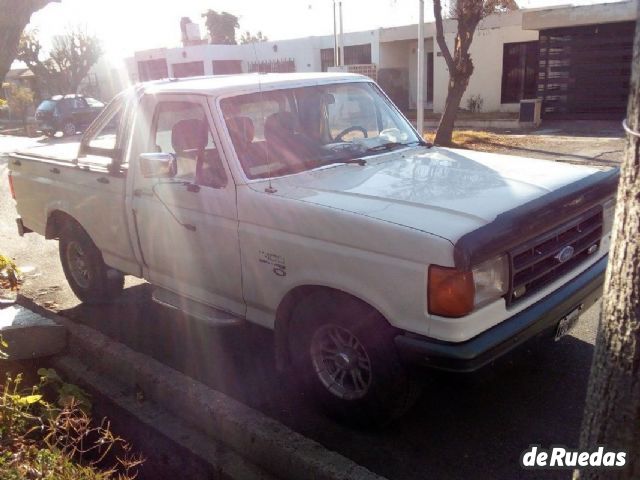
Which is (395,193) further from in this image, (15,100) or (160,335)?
(15,100)

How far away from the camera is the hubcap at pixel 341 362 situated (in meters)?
3.24

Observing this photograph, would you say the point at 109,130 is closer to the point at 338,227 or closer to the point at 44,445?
the point at 44,445

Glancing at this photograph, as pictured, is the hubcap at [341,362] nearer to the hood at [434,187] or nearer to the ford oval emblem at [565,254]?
the hood at [434,187]

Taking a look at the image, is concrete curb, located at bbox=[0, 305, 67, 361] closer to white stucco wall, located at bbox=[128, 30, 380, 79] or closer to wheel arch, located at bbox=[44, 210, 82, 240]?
wheel arch, located at bbox=[44, 210, 82, 240]

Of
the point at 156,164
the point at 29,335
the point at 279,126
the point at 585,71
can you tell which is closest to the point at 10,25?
the point at 156,164

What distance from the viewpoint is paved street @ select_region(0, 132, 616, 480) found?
10.2 feet

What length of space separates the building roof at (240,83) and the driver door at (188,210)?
89 millimetres

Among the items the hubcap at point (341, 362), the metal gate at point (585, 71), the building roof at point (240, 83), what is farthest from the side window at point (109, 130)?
the metal gate at point (585, 71)

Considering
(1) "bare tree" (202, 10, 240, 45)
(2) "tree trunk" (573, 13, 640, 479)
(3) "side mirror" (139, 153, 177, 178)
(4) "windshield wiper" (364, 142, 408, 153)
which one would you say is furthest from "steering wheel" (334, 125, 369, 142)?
(1) "bare tree" (202, 10, 240, 45)

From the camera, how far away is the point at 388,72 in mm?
25281

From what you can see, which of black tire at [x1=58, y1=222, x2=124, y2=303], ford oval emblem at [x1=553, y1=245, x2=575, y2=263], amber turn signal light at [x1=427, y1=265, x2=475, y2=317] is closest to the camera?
amber turn signal light at [x1=427, y1=265, x2=475, y2=317]

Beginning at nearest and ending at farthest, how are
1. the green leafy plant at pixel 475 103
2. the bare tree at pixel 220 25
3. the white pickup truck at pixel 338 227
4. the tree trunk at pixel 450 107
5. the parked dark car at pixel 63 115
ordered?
1. the white pickup truck at pixel 338 227
2. the tree trunk at pixel 450 107
3. the green leafy plant at pixel 475 103
4. the parked dark car at pixel 63 115
5. the bare tree at pixel 220 25

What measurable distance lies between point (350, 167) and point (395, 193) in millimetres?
746

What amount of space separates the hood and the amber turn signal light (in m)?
0.18
